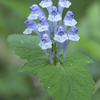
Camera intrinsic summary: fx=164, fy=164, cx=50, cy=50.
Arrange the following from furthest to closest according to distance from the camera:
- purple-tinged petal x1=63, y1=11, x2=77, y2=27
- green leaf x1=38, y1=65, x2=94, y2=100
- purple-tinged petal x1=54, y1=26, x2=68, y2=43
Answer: purple-tinged petal x1=63, y1=11, x2=77, y2=27
purple-tinged petal x1=54, y1=26, x2=68, y2=43
green leaf x1=38, y1=65, x2=94, y2=100

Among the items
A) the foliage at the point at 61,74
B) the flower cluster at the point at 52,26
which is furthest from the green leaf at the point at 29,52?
the flower cluster at the point at 52,26

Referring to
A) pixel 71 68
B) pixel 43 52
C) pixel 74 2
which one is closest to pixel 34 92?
pixel 43 52

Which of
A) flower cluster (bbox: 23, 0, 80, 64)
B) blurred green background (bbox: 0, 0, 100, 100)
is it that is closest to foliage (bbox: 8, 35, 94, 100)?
flower cluster (bbox: 23, 0, 80, 64)

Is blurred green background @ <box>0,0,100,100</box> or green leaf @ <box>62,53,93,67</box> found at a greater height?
green leaf @ <box>62,53,93,67</box>

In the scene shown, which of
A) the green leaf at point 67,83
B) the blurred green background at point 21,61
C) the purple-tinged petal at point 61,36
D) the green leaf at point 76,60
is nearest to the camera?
the green leaf at point 67,83

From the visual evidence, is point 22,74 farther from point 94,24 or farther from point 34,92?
point 94,24

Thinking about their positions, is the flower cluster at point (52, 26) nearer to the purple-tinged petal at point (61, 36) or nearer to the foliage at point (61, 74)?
the purple-tinged petal at point (61, 36)

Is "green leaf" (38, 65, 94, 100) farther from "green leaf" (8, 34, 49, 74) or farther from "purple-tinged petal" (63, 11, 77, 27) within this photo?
"purple-tinged petal" (63, 11, 77, 27)
